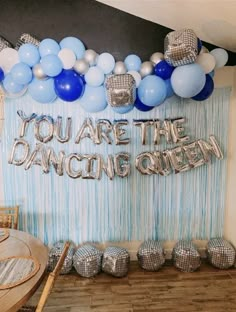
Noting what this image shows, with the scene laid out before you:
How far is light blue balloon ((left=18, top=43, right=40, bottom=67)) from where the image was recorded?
2.53 meters

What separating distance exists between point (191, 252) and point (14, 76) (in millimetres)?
2313

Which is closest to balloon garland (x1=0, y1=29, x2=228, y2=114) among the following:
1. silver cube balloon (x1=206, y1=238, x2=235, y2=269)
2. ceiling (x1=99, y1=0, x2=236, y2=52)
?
ceiling (x1=99, y1=0, x2=236, y2=52)

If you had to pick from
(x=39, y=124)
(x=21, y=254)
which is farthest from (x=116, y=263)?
(x=39, y=124)

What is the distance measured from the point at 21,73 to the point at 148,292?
7.10ft

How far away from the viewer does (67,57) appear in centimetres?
252

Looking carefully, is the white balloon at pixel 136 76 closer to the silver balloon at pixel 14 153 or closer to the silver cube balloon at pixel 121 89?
the silver cube balloon at pixel 121 89

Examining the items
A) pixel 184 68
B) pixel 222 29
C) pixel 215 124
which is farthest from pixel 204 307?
pixel 222 29

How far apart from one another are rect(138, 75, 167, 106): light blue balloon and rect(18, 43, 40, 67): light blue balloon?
90 centimetres

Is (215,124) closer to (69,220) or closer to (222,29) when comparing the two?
(222,29)

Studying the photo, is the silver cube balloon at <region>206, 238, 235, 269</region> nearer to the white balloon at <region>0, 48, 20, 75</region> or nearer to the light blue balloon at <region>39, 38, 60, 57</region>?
the light blue balloon at <region>39, 38, 60, 57</region>

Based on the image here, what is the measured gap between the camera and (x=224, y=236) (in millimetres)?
3389

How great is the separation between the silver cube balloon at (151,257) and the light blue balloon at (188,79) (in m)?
1.56

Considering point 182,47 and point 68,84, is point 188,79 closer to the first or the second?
point 182,47

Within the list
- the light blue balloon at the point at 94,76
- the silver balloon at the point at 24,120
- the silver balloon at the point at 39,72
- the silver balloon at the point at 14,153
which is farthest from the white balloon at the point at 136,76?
the silver balloon at the point at 14,153
